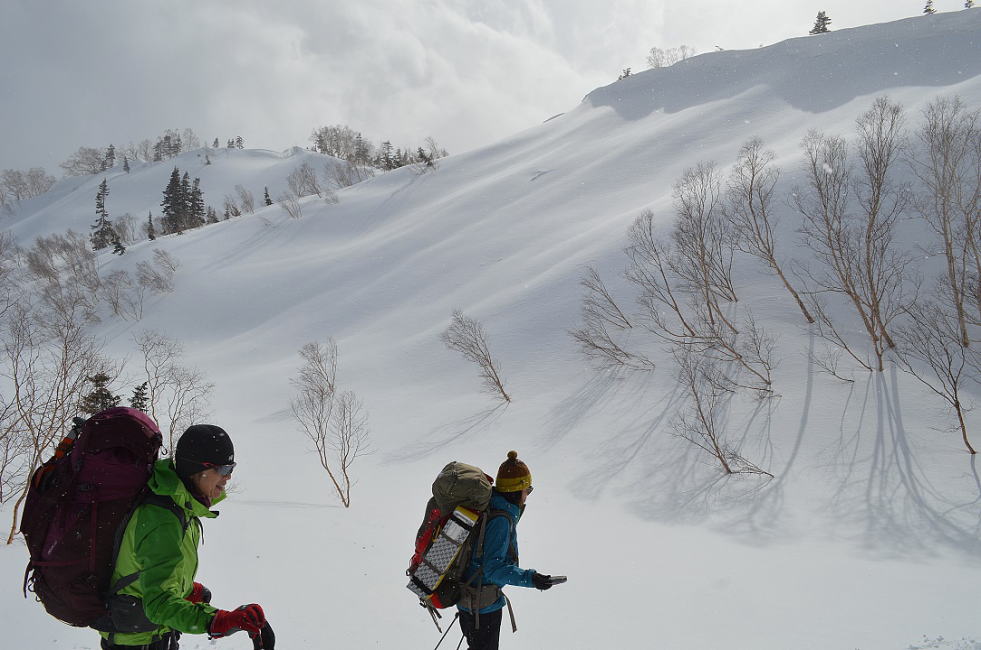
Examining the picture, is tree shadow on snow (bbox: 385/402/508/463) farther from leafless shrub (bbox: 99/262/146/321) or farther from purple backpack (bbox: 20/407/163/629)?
leafless shrub (bbox: 99/262/146/321)

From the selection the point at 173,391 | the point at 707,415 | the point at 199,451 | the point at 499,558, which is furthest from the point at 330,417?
the point at 199,451

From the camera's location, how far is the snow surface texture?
890cm

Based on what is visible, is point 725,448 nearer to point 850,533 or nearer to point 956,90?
point 850,533

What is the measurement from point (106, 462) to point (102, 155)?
163 meters

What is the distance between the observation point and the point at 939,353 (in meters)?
16.5

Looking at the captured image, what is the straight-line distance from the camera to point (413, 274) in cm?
4162

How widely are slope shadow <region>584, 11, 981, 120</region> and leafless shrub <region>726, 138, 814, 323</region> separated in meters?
21.2

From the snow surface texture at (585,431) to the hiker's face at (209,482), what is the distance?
13.3 feet

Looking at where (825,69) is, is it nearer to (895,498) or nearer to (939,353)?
(939,353)

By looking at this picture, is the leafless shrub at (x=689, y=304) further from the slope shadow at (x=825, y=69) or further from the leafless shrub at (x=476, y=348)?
the slope shadow at (x=825, y=69)

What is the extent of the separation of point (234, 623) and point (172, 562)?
1.54 ft

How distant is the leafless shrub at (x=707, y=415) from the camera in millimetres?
16547

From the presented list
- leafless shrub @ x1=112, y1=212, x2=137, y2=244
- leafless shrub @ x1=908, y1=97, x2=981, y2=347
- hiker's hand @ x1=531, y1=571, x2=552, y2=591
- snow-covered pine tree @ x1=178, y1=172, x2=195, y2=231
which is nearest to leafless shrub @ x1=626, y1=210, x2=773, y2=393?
leafless shrub @ x1=908, y1=97, x2=981, y2=347

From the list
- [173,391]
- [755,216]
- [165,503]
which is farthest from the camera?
[173,391]
